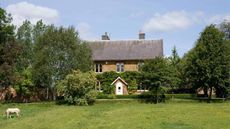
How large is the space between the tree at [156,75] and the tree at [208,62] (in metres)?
4.08

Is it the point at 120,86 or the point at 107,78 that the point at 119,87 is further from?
the point at 107,78

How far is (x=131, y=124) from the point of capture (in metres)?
24.6

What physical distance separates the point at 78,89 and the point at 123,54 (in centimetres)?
2012

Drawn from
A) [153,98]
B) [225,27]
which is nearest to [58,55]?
[153,98]

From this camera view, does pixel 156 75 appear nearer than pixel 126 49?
Yes

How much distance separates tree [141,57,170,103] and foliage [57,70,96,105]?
7650mm

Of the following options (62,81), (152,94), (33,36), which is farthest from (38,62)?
(33,36)

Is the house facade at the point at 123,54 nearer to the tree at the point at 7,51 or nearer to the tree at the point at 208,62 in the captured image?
the tree at the point at 208,62

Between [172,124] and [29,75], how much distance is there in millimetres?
40754

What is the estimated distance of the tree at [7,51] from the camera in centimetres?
5247

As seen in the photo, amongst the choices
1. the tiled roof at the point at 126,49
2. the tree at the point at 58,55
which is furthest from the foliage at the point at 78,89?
the tiled roof at the point at 126,49

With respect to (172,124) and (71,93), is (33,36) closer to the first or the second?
(71,93)

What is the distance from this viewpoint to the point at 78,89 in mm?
51375

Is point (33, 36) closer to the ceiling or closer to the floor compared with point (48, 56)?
closer to the ceiling
